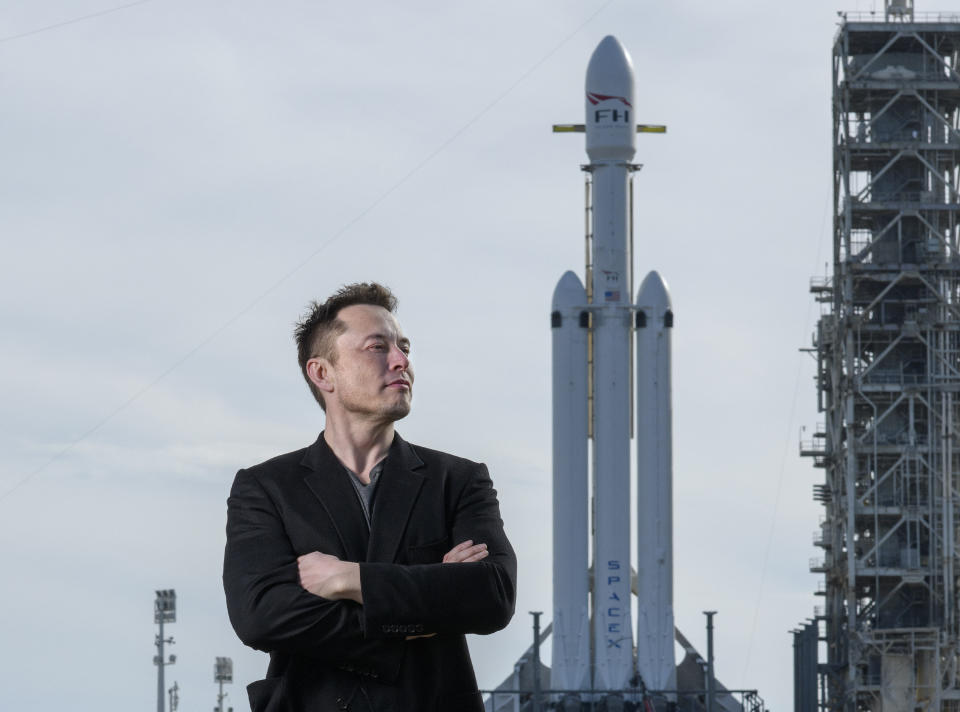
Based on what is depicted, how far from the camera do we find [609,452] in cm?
4206

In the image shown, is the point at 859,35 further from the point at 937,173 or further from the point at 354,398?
the point at 354,398

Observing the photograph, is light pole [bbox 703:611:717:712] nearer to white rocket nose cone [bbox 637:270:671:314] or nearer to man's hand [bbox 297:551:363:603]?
white rocket nose cone [bbox 637:270:671:314]

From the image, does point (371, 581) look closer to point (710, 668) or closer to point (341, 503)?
point (341, 503)

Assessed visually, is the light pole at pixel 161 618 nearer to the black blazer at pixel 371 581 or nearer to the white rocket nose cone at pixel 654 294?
the white rocket nose cone at pixel 654 294

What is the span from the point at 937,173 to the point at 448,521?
50.4 m

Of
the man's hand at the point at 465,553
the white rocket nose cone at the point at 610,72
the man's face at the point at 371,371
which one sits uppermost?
the white rocket nose cone at the point at 610,72

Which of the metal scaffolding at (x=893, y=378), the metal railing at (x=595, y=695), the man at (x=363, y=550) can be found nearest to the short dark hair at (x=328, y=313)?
the man at (x=363, y=550)

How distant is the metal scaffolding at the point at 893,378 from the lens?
52.8 m

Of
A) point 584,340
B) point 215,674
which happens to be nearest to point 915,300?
point 584,340

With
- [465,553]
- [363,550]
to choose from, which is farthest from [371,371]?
[465,553]

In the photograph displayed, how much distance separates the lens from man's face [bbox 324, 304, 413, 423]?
19.2 ft

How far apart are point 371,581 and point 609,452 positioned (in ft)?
121

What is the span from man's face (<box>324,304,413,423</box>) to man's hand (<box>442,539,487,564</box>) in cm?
47

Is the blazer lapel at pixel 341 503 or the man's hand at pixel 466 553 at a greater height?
the blazer lapel at pixel 341 503
